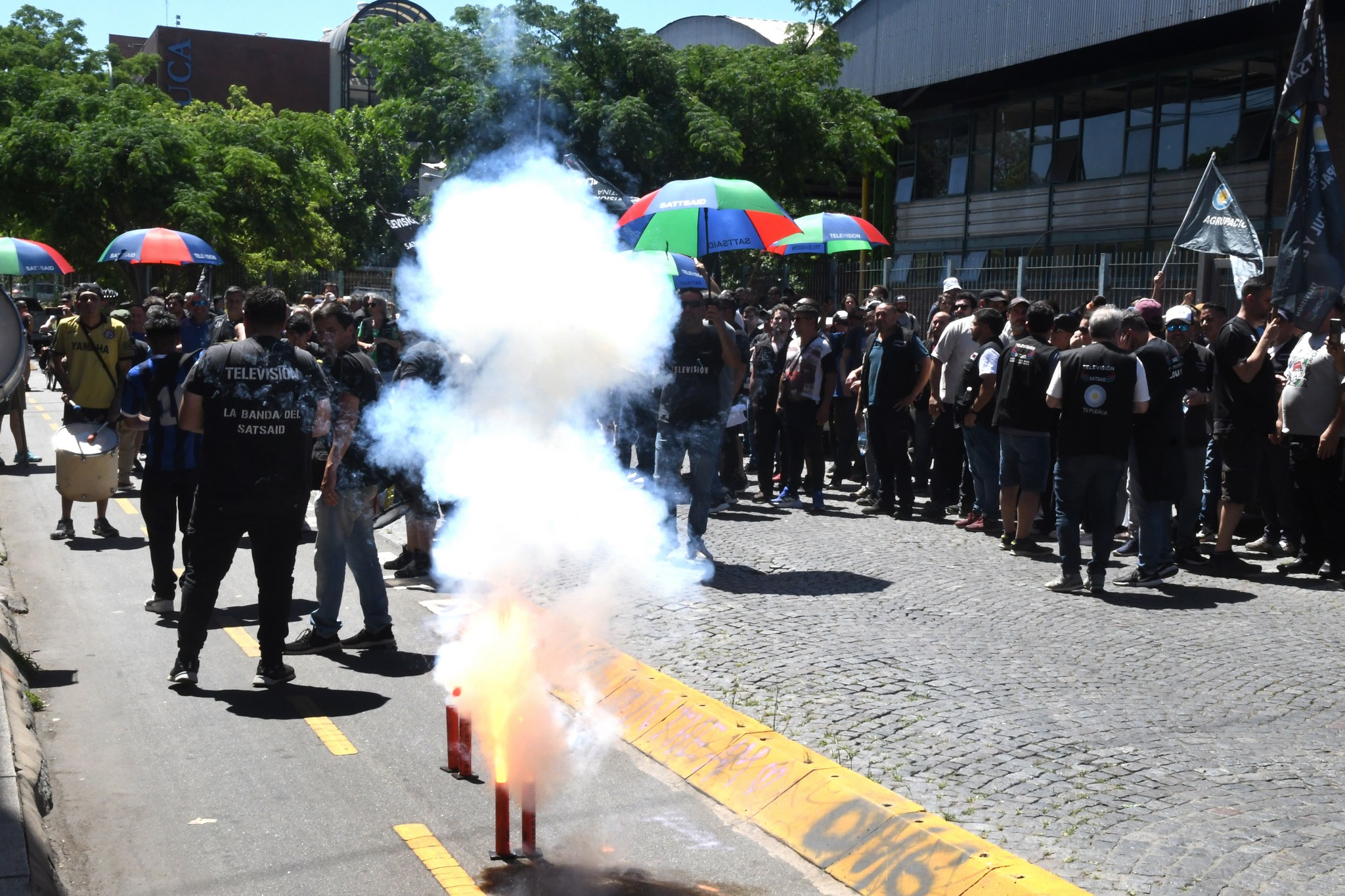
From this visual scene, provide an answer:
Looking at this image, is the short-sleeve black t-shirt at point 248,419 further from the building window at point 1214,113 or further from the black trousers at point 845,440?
the building window at point 1214,113

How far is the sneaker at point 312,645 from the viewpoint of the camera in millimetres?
7477

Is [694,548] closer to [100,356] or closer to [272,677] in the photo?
[272,677]

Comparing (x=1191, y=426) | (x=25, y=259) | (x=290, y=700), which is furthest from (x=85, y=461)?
(x=25, y=259)

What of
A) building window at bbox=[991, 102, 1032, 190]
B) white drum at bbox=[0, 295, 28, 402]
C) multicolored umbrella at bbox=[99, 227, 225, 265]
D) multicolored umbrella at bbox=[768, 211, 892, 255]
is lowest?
white drum at bbox=[0, 295, 28, 402]

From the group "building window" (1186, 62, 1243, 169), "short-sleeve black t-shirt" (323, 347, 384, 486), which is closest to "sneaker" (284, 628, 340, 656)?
"short-sleeve black t-shirt" (323, 347, 384, 486)

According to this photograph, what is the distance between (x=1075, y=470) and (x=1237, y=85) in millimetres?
15849

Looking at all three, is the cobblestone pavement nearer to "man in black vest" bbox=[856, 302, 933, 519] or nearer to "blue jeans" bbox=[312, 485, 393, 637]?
"blue jeans" bbox=[312, 485, 393, 637]

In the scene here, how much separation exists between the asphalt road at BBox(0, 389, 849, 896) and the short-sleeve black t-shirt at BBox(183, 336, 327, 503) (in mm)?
1121

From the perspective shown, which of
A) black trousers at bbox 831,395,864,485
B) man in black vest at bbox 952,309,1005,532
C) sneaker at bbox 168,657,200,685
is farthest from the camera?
black trousers at bbox 831,395,864,485

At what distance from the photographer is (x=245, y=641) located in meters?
7.87

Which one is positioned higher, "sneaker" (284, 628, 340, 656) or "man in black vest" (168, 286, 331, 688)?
"man in black vest" (168, 286, 331, 688)

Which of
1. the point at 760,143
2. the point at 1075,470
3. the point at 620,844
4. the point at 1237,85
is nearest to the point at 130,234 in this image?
the point at 760,143

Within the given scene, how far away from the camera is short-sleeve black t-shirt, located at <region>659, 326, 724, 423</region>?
869 cm

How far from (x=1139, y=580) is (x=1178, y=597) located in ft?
1.20
